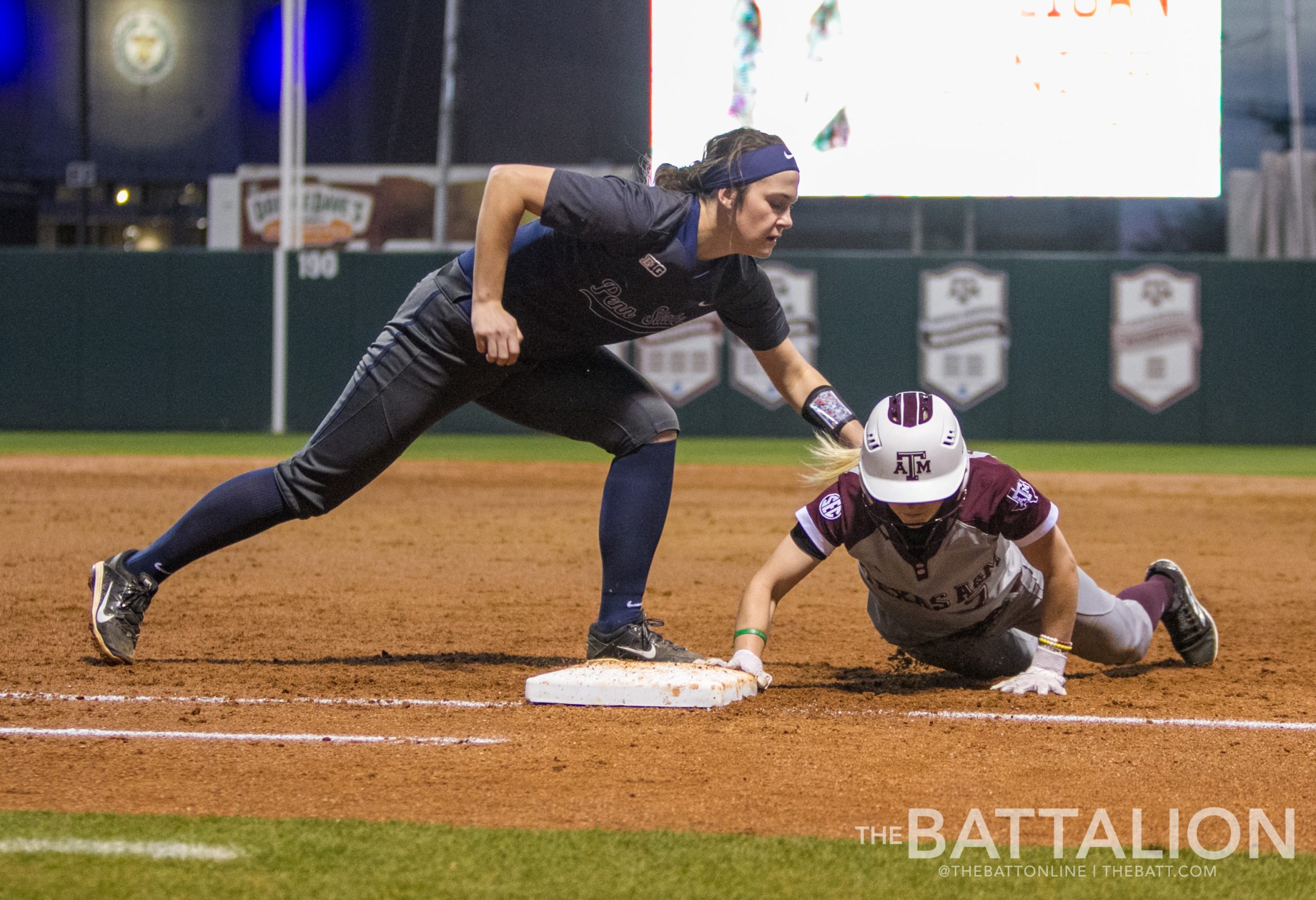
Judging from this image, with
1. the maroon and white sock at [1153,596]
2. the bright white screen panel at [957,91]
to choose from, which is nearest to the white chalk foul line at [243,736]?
the maroon and white sock at [1153,596]

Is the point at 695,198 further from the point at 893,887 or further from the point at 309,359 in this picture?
the point at 309,359

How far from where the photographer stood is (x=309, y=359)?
16.4 meters

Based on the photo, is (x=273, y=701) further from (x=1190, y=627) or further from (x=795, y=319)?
(x=795, y=319)

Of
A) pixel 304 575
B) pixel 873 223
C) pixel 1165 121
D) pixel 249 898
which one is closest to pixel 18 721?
pixel 249 898

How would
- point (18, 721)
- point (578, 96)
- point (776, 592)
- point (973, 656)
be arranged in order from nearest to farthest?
point (18, 721)
point (776, 592)
point (973, 656)
point (578, 96)

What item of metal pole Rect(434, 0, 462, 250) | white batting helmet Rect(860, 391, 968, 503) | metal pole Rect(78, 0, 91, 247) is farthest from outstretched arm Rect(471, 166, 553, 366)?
metal pole Rect(78, 0, 91, 247)

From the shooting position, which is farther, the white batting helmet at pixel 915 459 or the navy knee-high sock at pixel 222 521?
the navy knee-high sock at pixel 222 521

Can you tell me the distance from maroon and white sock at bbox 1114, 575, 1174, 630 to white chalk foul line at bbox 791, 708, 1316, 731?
0.75 m

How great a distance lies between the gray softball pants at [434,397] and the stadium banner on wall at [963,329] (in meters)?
12.2

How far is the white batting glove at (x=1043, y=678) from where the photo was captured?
3.96 metres

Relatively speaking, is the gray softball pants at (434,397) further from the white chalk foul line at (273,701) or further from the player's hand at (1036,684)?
the player's hand at (1036,684)

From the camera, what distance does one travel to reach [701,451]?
14.7 m

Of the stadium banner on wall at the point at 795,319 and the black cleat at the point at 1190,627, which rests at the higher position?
the stadium banner on wall at the point at 795,319

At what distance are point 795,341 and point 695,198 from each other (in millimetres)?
12322
